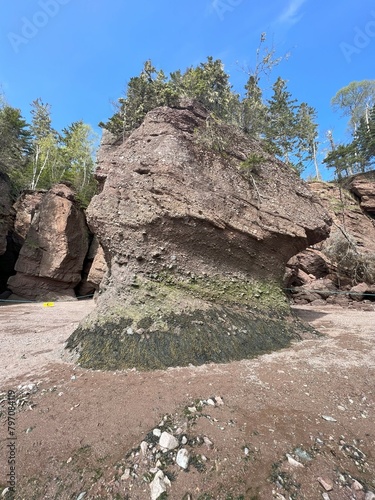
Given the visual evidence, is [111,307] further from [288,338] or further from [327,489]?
[327,489]

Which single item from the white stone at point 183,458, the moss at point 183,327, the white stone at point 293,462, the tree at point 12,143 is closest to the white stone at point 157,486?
the white stone at point 183,458

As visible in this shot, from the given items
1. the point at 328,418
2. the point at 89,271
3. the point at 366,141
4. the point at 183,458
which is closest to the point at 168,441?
the point at 183,458

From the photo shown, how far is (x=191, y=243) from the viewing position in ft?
20.8

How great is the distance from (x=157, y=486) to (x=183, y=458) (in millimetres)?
Answer: 334

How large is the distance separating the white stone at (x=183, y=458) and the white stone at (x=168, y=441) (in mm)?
93

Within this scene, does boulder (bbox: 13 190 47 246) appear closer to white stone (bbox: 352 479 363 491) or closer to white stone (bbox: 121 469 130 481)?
white stone (bbox: 121 469 130 481)

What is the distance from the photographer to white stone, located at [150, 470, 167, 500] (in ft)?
6.49

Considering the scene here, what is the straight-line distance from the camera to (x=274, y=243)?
721 cm

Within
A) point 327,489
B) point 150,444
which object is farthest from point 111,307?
point 327,489

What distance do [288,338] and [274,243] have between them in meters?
2.71

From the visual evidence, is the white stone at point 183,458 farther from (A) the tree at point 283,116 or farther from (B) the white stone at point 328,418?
(A) the tree at point 283,116

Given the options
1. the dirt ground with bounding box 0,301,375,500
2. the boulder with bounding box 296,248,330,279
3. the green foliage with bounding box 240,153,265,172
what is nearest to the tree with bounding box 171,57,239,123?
the green foliage with bounding box 240,153,265,172

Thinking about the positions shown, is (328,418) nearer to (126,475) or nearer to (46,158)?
(126,475)

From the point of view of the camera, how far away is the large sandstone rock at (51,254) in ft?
59.2
